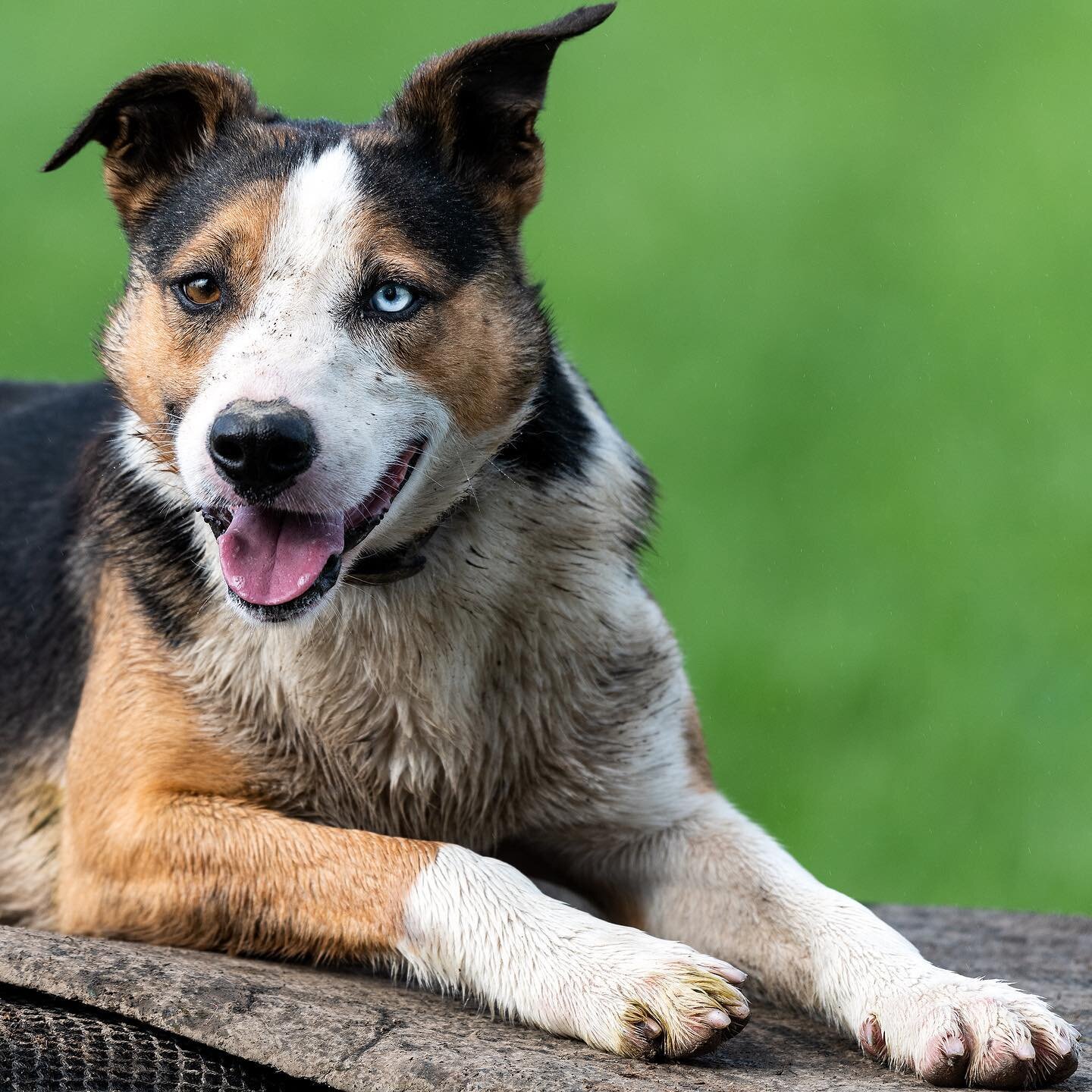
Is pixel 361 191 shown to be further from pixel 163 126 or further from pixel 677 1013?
pixel 677 1013

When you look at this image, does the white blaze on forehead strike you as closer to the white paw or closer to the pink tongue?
the pink tongue

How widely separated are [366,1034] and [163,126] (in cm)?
226

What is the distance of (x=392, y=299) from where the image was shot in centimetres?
378

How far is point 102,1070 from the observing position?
10.2ft

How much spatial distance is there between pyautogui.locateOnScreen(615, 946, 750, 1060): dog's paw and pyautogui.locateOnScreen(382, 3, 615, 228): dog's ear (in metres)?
1.91

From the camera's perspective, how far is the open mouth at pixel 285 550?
358cm

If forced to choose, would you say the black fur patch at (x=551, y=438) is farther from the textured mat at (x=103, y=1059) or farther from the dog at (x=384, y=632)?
the textured mat at (x=103, y=1059)

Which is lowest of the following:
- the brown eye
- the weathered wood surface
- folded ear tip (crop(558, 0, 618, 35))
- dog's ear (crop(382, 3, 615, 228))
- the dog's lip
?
the weathered wood surface

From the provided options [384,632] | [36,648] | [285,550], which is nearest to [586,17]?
[285,550]

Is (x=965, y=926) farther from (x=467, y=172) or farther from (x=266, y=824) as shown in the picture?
(x=467, y=172)

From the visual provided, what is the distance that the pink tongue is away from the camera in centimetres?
359

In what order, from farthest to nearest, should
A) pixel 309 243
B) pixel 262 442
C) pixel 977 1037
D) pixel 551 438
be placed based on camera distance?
pixel 551 438 < pixel 309 243 < pixel 262 442 < pixel 977 1037

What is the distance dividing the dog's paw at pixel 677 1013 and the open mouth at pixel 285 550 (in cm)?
104

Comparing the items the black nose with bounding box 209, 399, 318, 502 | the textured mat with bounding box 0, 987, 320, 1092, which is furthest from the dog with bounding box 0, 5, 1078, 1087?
the textured mat with bounding box 0, 987, 320, 1092
